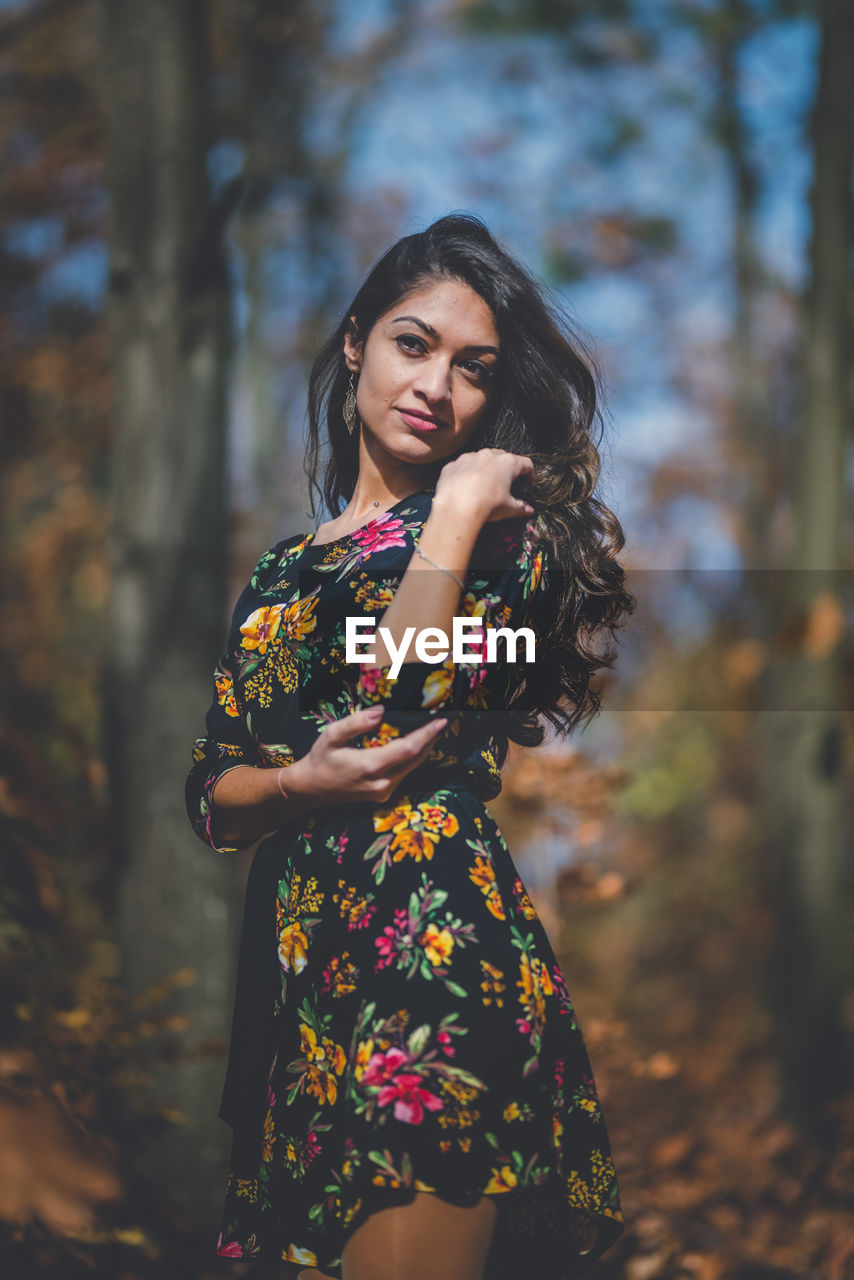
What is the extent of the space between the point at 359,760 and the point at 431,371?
2.19 ft

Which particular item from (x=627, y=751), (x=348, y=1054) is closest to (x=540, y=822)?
(x=348, y=1054)

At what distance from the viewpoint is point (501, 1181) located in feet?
5.12

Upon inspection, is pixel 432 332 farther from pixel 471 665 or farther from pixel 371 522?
pixel 471 665

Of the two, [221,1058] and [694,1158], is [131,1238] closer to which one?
[221,1058]

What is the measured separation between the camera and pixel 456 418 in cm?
180

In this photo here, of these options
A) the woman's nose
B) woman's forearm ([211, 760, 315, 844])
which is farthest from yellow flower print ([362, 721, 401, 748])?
the woman's nose

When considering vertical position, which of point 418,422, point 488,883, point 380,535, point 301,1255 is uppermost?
point 418,422

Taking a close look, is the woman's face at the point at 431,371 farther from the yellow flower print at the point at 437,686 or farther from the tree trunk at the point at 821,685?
the tree trunk at the point at 821,685

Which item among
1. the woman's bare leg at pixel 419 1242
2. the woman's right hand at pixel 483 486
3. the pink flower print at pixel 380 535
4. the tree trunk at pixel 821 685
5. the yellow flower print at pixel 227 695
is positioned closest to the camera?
the woman's bare leg at pixel 419 1242

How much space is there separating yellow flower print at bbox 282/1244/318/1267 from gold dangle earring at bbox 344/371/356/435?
4.61 feet

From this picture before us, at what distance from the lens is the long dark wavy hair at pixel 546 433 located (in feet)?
5.92

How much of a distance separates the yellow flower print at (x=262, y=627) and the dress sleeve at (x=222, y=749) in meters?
0.02

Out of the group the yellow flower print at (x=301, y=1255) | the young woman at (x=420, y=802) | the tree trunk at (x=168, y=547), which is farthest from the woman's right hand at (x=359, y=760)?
the tree trunk at (x=168, y=547)

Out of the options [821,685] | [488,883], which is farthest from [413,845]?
[821,685]
